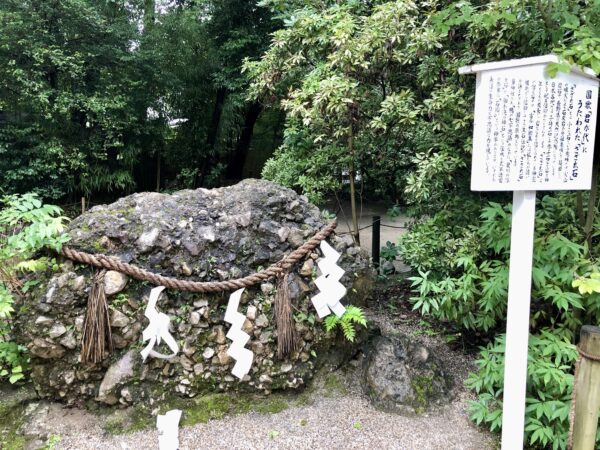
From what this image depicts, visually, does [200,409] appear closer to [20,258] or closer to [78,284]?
[78,284]

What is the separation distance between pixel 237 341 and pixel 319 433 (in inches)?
Answer: 28.1

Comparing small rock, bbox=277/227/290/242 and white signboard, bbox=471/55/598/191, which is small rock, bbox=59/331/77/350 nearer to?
small rock, bbox=277/227/290/242

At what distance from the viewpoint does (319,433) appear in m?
2.58

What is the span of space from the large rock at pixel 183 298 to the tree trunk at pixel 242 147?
7942 mm

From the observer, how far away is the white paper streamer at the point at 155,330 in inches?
103

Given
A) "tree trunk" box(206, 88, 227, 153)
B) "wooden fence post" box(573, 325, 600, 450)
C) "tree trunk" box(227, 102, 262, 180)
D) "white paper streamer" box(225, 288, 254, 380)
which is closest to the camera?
"wooden fence post" box(573, 325, 600, 450)

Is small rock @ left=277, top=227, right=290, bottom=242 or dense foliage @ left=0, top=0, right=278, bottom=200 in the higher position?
dense foliage @ left=0, top=0, right=278, bottom=200

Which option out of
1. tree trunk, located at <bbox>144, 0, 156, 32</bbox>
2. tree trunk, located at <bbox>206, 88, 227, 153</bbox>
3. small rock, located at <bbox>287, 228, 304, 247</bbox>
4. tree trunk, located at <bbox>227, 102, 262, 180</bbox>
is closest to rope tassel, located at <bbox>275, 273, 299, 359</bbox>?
small rock, located at <bbox>287, 228, 304, 247</bbox>

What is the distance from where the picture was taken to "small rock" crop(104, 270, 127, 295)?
264cm

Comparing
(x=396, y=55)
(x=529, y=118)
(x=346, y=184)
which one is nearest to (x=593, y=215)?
(x=529, y=118)

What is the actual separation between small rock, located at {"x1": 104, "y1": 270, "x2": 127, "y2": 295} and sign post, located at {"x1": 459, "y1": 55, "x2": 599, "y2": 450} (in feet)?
6.84

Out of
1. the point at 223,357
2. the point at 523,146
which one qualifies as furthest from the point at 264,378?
the point at 523,146

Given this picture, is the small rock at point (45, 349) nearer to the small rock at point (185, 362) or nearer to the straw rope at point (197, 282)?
the straw rope at point (197, 282)

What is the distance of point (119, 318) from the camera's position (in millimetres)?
2652
